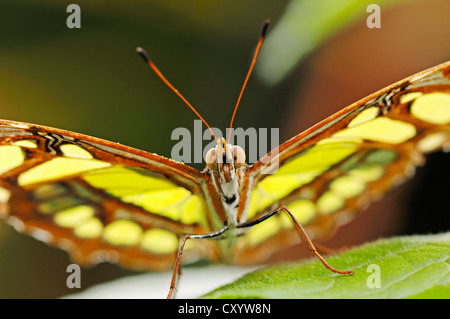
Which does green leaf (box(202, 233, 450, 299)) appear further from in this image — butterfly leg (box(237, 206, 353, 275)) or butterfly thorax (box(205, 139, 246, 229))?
butterfly thorax (box(205, 139, 246, 229))

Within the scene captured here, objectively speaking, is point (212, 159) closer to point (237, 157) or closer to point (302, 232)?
point (237, 157)

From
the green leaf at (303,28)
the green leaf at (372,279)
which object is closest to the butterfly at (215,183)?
the green leaf at (372,279)

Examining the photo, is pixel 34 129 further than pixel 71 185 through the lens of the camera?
No

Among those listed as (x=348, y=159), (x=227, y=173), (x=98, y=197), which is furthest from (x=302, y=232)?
(x=98, y=197)

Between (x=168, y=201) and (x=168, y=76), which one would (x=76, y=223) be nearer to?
(x=168, y=201)

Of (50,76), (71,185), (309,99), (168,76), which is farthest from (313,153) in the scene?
(50,76)
